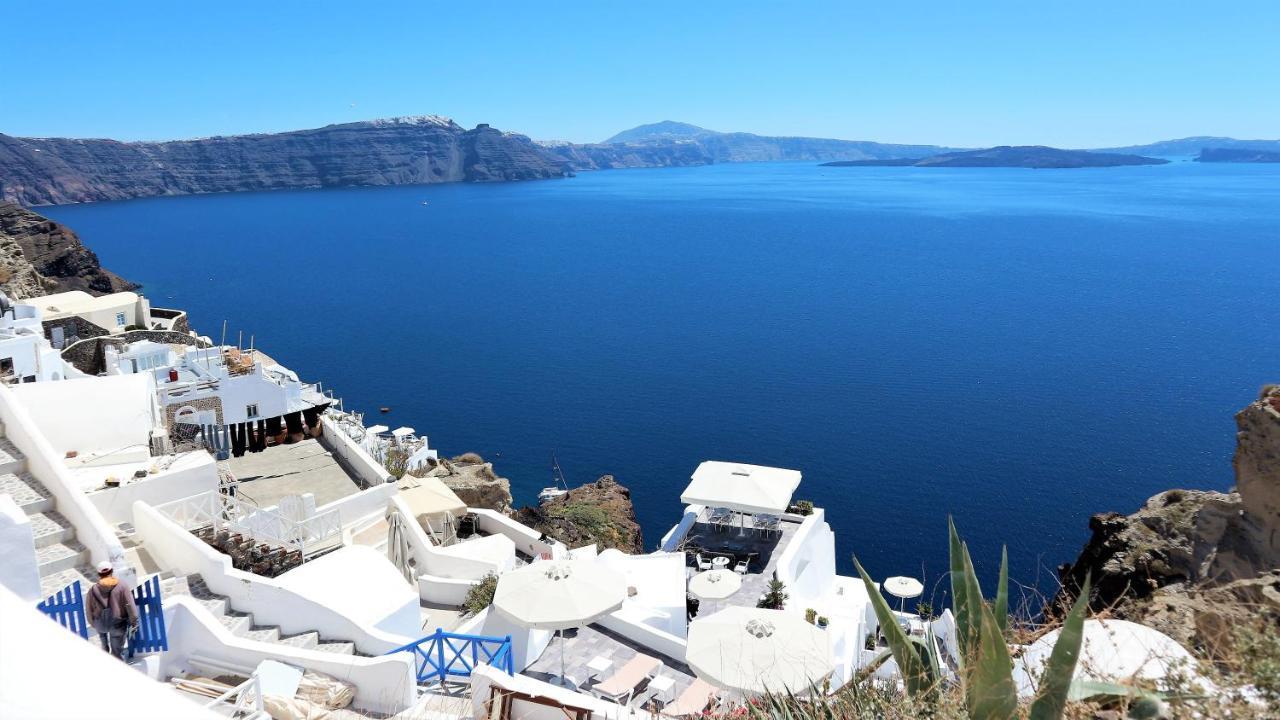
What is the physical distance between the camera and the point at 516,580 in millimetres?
12484

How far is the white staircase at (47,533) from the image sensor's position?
903cm

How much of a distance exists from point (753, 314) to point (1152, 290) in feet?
120

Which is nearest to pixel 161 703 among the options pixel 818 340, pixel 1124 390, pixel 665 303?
pixel 1124 390

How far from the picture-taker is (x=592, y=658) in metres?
13.2

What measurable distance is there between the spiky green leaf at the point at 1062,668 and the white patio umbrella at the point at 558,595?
834cm

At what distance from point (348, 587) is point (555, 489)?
2401cm

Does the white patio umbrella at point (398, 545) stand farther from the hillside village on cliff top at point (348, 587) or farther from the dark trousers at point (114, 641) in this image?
the dark trousers at point (114, 641)

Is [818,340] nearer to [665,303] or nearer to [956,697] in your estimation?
[665,303]

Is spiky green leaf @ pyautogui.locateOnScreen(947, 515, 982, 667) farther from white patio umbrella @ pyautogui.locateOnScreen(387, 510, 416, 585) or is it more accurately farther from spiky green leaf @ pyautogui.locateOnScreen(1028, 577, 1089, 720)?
white patio umbrella @ pyautogui.locateOnScreen(387, 510, 416, 585)

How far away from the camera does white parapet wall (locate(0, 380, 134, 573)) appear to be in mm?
9000

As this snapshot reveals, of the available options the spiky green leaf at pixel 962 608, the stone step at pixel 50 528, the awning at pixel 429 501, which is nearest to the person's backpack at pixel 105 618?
the stone step at pixel 50 528

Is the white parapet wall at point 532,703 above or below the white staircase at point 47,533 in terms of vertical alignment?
below

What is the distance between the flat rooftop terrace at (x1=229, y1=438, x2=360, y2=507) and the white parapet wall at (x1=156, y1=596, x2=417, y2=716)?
6928 millimetres

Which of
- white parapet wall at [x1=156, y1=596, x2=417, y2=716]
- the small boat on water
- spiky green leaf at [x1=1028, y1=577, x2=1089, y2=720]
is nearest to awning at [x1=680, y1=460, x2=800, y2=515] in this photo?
the small boat on water
